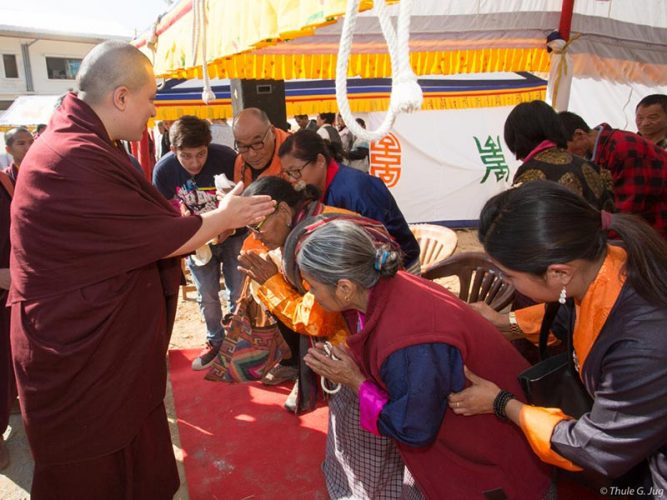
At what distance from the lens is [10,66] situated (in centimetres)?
2123

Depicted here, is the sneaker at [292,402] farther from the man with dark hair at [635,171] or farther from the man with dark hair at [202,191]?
the man with dark hair at [635,171]

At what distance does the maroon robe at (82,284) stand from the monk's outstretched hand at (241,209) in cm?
12

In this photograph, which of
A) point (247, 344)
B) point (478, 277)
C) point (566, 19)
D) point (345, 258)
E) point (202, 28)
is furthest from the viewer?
point (566, 19)

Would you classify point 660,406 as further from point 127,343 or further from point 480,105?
point 480,105

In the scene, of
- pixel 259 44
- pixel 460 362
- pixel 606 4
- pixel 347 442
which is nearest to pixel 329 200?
pixel 259 44

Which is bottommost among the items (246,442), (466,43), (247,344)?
(246,442)

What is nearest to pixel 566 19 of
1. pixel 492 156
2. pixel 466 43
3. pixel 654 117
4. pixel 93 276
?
pixel 466 43

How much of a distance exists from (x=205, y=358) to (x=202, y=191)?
4.09 ft

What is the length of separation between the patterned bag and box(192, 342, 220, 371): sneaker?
1091 millimetres

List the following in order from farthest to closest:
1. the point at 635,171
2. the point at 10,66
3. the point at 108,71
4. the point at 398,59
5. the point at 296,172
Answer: the point at 10,66
the point at 635,171
the point at 296,172
the point at 108,71
the point at 398,59

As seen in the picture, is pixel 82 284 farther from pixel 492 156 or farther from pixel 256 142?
pixel 492 156

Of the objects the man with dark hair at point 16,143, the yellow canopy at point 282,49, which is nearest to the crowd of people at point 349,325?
the yellow canopy at point 282,49

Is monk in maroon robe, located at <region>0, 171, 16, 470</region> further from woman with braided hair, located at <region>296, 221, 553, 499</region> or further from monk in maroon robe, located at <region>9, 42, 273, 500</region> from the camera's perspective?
woman with braided hair, located at <region>296, 221, 553, 499</region>

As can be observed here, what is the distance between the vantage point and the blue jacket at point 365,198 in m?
2.57
